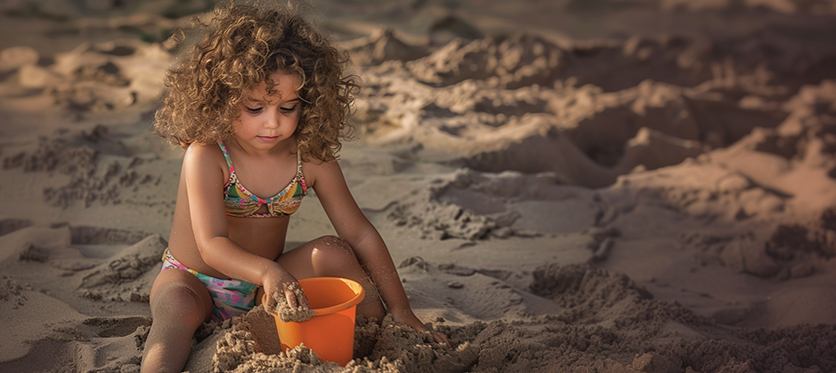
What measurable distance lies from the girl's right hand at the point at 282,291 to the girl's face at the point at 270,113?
1.27 ft

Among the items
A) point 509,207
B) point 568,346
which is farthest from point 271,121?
point 509,207

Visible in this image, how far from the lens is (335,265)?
1.64 meters

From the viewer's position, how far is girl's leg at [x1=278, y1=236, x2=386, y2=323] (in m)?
1.65

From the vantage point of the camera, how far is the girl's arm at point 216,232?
140cm

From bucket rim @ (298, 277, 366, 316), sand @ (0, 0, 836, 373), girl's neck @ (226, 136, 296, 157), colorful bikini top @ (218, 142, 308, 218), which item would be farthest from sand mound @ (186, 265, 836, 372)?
girl's neck @ (226, 136, 296, 157)

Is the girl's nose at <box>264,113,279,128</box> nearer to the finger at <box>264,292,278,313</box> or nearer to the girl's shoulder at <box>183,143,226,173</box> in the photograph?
the girl's shoulder at <box>183,143,226,173</box>

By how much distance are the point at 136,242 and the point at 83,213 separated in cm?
36

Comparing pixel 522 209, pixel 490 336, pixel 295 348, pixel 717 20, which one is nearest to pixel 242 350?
pixel 295 348

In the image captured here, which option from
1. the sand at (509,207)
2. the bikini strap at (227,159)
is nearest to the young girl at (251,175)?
the bikini strap at (227,159)

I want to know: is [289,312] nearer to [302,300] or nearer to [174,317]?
[302,300]

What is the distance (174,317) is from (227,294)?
0.67 feet

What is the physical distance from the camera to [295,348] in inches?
53.9

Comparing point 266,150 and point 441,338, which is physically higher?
point 266,150

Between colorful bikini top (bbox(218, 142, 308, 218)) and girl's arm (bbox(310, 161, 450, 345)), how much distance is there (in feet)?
0.17
